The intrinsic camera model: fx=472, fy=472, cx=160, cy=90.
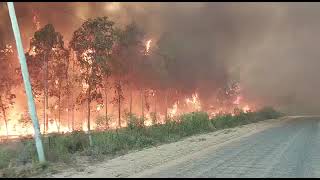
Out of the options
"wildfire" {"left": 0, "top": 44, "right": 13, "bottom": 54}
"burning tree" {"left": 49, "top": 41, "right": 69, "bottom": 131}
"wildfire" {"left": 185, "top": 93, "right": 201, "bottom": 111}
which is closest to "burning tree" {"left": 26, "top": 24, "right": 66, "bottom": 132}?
"burning tree" {"left": 49, "top": 41, "right": 69, "bottom": 131}

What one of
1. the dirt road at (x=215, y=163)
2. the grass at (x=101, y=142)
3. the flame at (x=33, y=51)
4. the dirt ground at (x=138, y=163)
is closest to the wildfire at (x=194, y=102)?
the grass at (x=101, y=142)

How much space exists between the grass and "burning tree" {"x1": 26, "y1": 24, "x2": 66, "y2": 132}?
10.9 metres

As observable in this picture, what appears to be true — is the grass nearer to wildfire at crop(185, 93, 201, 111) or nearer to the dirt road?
the dirt road

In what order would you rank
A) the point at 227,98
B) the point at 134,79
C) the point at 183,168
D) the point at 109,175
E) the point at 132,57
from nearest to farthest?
the point at 109,175, the point at 183,168, the point at 132,57, the point at 134,79, the point at 227,98

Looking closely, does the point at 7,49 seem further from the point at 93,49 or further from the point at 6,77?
the point at 93,49

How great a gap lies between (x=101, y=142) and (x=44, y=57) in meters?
16.5

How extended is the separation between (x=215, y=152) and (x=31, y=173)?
26.7 feet

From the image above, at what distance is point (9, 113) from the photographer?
140 feet

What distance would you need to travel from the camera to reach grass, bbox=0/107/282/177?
16.1 meters

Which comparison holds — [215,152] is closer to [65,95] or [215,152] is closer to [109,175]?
[109,175]

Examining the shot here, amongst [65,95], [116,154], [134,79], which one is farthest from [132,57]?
[116,154]

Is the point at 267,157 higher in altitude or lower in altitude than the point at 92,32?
lower

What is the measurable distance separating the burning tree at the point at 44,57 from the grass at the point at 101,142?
10.9m

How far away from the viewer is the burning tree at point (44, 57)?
34.9 metres
